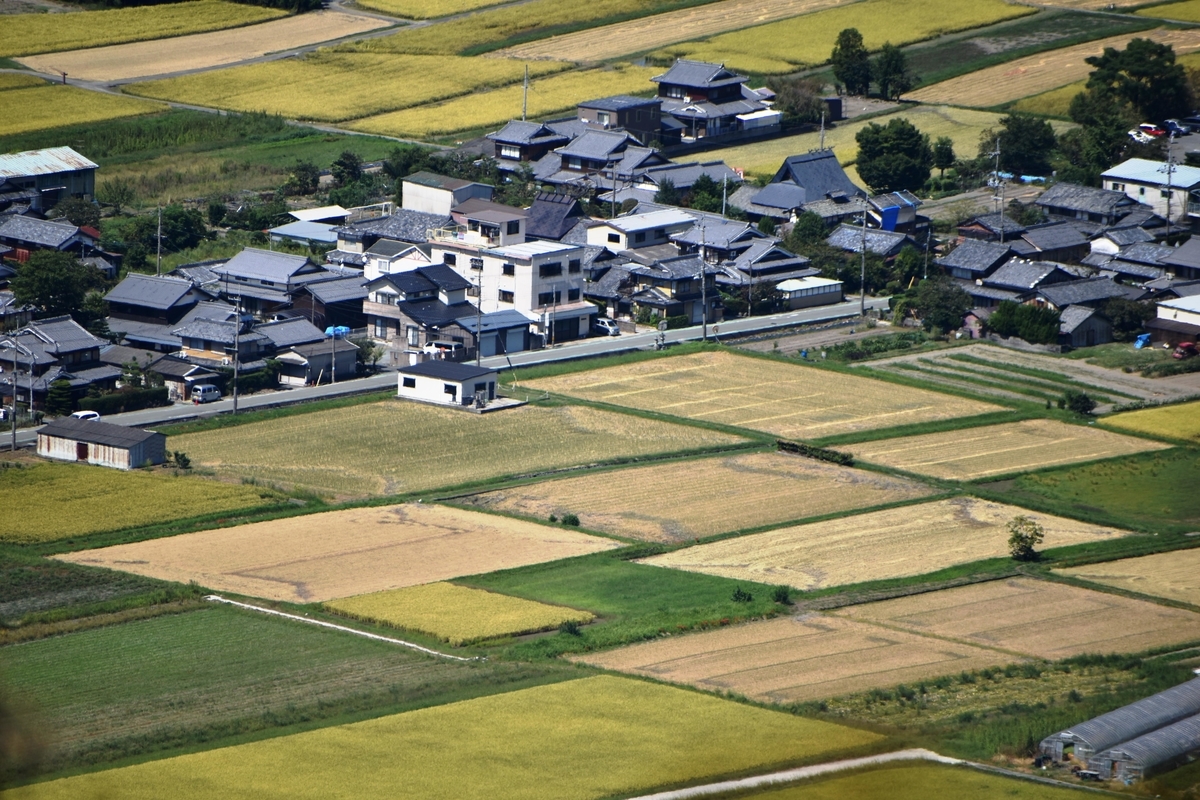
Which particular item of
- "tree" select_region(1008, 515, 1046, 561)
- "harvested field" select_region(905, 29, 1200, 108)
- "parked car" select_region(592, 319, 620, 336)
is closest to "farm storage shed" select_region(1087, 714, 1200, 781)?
"tree" select_region(1008, 515, 1046, 561)

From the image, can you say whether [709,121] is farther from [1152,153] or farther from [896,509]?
[896,509]

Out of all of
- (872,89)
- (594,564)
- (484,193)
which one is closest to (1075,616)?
(594,564)

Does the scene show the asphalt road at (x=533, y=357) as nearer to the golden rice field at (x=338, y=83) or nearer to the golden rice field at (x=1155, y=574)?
the golden rice field at (x=1155, y=574)

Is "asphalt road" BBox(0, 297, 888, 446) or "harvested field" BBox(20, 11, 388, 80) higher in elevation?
"harvested field" BBox(20, 11, 388, 80)

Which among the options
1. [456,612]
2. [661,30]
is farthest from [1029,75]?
[456,612]

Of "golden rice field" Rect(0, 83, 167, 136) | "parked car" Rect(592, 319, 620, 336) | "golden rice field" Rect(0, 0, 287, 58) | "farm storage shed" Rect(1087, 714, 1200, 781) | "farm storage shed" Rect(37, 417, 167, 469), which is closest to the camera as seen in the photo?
"farm storage shed" Rect(1087, 714, 1200, 781)

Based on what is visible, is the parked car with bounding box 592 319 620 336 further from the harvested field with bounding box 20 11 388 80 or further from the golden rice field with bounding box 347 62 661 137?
the harvested field with bounding box 20 11 388 80

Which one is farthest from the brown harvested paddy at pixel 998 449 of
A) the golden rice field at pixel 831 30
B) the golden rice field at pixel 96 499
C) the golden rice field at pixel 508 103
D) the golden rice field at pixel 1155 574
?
the golden rice field at pixel 831 30
